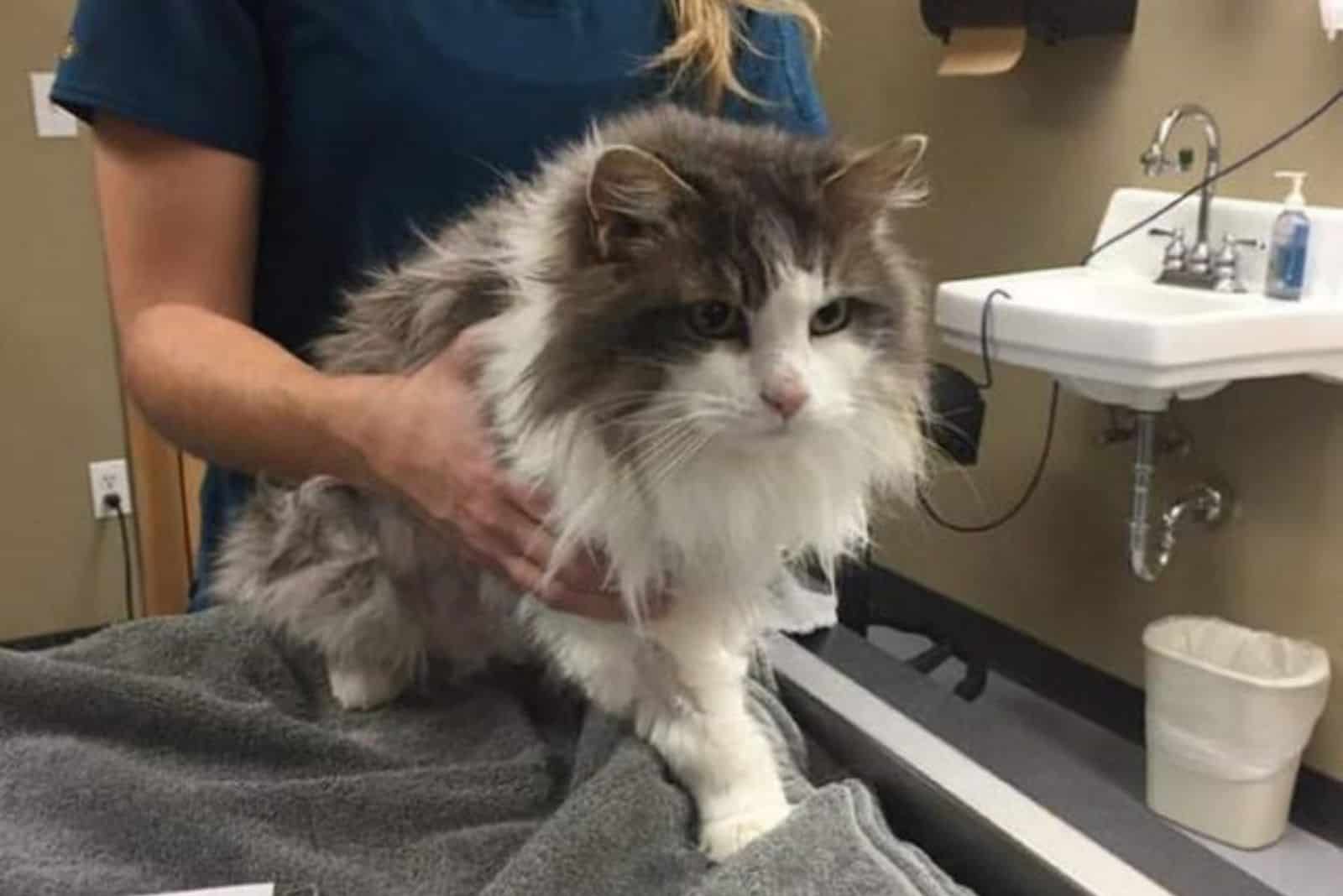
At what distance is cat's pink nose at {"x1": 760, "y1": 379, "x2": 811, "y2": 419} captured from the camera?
800 millimetres

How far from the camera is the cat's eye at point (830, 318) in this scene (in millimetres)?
857

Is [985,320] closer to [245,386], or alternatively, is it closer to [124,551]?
[245,386]

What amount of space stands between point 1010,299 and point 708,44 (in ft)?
4.21

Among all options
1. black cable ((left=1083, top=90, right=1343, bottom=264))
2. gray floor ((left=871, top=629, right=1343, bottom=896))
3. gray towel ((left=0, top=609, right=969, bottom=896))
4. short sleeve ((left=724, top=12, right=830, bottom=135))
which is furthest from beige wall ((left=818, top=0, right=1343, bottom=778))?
gray towel ((left=0, top=609, right=969, bottom=896))

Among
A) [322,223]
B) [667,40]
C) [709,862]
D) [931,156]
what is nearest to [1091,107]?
[931,156]

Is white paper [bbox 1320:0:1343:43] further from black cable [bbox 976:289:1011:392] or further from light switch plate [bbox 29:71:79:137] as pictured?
light switch plate [bbox 29:71:79:137]

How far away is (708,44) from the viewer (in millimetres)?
1108

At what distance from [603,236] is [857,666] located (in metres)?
0.54

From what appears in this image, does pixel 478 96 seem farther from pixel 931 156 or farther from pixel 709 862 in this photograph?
pixel 931 156

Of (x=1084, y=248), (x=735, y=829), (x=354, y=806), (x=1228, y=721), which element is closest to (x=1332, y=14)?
(x=1084, y=248)

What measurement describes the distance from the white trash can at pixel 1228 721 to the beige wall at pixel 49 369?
7.58 feet

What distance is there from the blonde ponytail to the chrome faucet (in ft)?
4.56

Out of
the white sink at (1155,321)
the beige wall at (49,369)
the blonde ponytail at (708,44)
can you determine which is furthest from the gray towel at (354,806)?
the beige wall at (49,369)

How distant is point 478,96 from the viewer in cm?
107
